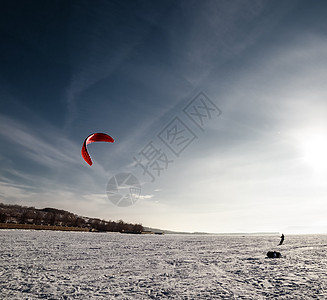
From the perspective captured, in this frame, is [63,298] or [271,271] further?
[271,271]

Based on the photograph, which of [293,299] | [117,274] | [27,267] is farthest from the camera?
[27,267]

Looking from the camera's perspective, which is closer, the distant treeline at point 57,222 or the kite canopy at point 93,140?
the kite canopy at point 93,140

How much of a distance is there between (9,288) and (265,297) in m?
6.57

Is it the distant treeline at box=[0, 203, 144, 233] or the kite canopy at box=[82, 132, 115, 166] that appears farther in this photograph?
the distant treeline at box=[0, 203, 144, 233]

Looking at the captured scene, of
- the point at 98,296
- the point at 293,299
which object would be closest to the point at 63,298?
the point at 98,296

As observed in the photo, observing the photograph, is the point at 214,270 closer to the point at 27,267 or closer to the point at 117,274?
the point at 117,274

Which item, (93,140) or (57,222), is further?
(57,222)

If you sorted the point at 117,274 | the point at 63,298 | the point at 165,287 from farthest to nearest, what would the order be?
the point at 117,274 < the point at 165,287 < the point at 63,298

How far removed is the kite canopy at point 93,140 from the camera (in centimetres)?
1159

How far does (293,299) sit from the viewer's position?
5543 millimetres

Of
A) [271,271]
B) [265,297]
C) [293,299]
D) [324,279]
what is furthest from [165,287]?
[324,279]

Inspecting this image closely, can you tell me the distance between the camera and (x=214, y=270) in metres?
9.00

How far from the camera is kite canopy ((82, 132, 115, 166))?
1159 centimetres

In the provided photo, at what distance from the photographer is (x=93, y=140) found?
12.5 meters
